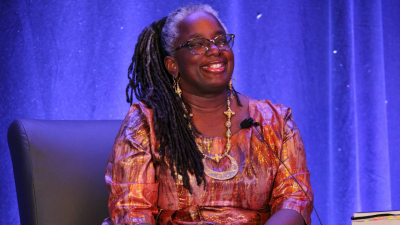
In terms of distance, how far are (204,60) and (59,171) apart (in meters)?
0.59

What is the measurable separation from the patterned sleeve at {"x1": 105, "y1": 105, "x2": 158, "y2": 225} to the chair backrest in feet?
0.54

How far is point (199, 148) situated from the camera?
1360 millimetres

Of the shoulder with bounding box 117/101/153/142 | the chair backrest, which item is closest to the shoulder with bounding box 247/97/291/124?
the shoulder with bounding box 117/101/153/142

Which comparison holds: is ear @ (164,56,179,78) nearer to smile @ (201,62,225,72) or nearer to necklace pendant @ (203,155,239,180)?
smile @ (201,62,225,72)

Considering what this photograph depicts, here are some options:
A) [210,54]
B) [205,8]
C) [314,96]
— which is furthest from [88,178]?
[314,96]

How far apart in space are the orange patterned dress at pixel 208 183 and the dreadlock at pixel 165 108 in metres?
0.03

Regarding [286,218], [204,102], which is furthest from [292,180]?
[204,102]

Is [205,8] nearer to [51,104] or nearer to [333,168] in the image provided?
[51,104]

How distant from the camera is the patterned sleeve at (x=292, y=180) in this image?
1316 millimetres

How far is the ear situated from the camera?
148cm

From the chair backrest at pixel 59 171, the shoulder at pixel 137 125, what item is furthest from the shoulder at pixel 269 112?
the chair backrest at pixel 59 171

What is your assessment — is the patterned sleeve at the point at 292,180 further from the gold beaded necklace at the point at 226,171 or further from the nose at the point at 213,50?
the nose at the point at 213,50

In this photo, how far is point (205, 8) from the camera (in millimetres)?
1552

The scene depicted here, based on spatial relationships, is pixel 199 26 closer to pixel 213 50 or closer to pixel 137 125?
pixel 213 50
